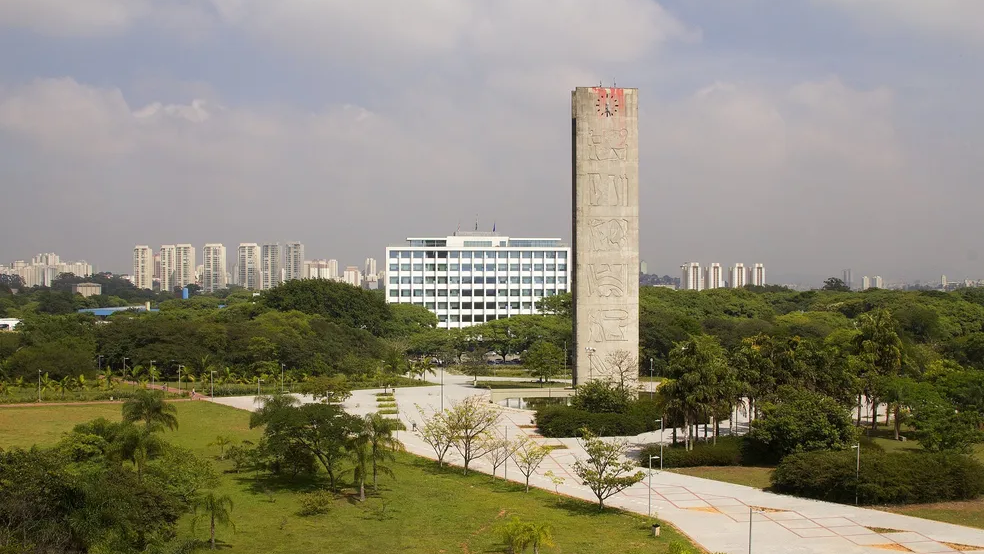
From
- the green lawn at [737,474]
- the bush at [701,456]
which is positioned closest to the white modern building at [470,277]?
the bush at [701,456]

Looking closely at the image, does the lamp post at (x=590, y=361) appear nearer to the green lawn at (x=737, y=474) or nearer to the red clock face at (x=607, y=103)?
the red clock face at (x=607, y=103)

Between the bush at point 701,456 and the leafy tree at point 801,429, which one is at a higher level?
the leafy tree at point 801,429

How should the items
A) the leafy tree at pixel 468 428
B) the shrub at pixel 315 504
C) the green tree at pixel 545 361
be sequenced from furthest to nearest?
the green tree at pixel 545 361 < the leafy tree at pixel 468 428 < the shrub at pixel 315 504

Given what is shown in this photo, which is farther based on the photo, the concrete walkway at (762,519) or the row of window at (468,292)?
the row of window at (468,292)

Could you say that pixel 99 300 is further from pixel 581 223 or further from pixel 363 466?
pixel 363 466

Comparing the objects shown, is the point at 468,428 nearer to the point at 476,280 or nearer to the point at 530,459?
the point at 530,459

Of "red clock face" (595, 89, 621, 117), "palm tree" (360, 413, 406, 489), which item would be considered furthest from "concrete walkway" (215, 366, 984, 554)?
"red clock face" (595, 89, 621, 117)

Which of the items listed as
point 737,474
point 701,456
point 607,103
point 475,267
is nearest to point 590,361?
point 607,103
